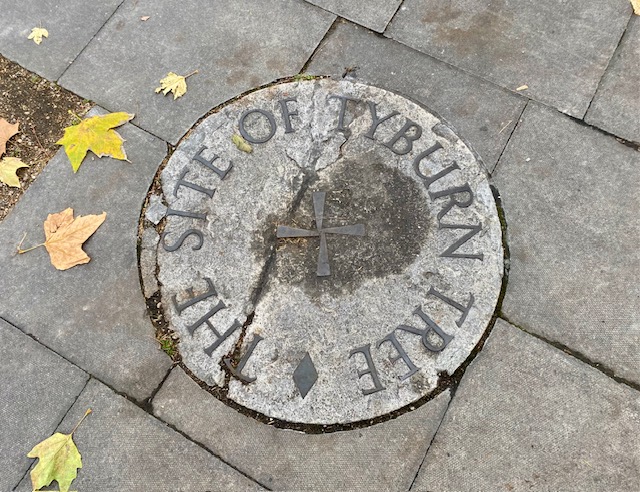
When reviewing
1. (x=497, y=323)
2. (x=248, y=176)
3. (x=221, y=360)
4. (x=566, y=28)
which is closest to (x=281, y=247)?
(x=248, y=176)

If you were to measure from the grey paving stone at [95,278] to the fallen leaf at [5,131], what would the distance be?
0.81ft

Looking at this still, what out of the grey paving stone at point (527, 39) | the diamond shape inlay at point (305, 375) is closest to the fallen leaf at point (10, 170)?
the diamond shape inlay at point (305, 375)

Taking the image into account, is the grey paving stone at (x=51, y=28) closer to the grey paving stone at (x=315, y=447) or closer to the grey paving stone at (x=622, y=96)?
the grey paving stone at (x=315, y=447)

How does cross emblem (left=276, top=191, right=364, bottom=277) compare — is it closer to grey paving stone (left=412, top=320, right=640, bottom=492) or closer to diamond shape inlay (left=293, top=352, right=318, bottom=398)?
diamond shape inlay (left=293, top=352, right=318, bottom=398)

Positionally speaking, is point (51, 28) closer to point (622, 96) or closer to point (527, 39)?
point (527, 39)

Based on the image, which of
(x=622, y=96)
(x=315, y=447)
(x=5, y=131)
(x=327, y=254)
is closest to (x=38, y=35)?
(x=5, y=131)

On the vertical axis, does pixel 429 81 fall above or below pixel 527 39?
below

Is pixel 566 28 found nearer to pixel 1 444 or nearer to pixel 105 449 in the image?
pixel 105 449

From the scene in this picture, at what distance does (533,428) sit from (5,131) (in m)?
2.85

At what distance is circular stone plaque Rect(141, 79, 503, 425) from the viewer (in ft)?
7.47

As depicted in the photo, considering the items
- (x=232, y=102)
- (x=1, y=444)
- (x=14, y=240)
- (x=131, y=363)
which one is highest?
(x=232, y=102)

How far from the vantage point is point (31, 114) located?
2834 mm

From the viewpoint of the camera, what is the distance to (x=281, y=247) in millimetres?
2441

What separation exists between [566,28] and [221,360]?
96.2 inches
